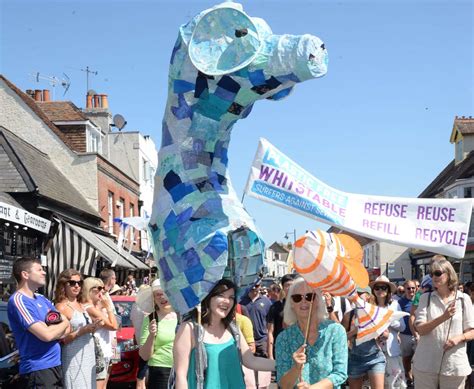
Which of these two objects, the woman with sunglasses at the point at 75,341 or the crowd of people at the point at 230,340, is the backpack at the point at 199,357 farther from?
the woman with sunglasses at the point at 75,341

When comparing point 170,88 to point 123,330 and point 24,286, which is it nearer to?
point 24,286

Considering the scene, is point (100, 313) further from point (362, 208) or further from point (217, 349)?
point (362, 208)

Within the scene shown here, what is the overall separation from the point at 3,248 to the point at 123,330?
17.3 ft

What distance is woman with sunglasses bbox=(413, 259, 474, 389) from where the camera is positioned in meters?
5.61

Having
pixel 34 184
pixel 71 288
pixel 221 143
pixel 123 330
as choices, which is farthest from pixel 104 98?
pixel 221 143

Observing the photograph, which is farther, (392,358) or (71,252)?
(71,252)

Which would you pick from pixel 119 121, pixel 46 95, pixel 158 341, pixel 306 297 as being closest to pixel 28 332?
pixel 158 341

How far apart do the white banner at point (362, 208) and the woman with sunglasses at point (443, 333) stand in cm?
120

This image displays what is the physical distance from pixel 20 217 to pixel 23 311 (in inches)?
260

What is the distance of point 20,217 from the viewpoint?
1143cm

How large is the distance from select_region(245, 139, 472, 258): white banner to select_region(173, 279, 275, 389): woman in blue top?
2.38ft

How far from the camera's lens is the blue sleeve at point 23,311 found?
5113 mm

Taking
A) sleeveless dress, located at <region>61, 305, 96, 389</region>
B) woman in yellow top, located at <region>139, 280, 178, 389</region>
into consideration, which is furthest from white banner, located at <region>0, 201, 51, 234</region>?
woman in yellow top, located at <region>139, 280, 178, 389</region>

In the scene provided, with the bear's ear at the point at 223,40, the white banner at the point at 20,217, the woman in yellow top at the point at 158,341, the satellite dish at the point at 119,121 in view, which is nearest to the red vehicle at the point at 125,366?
the white banner at the point at 20,217
